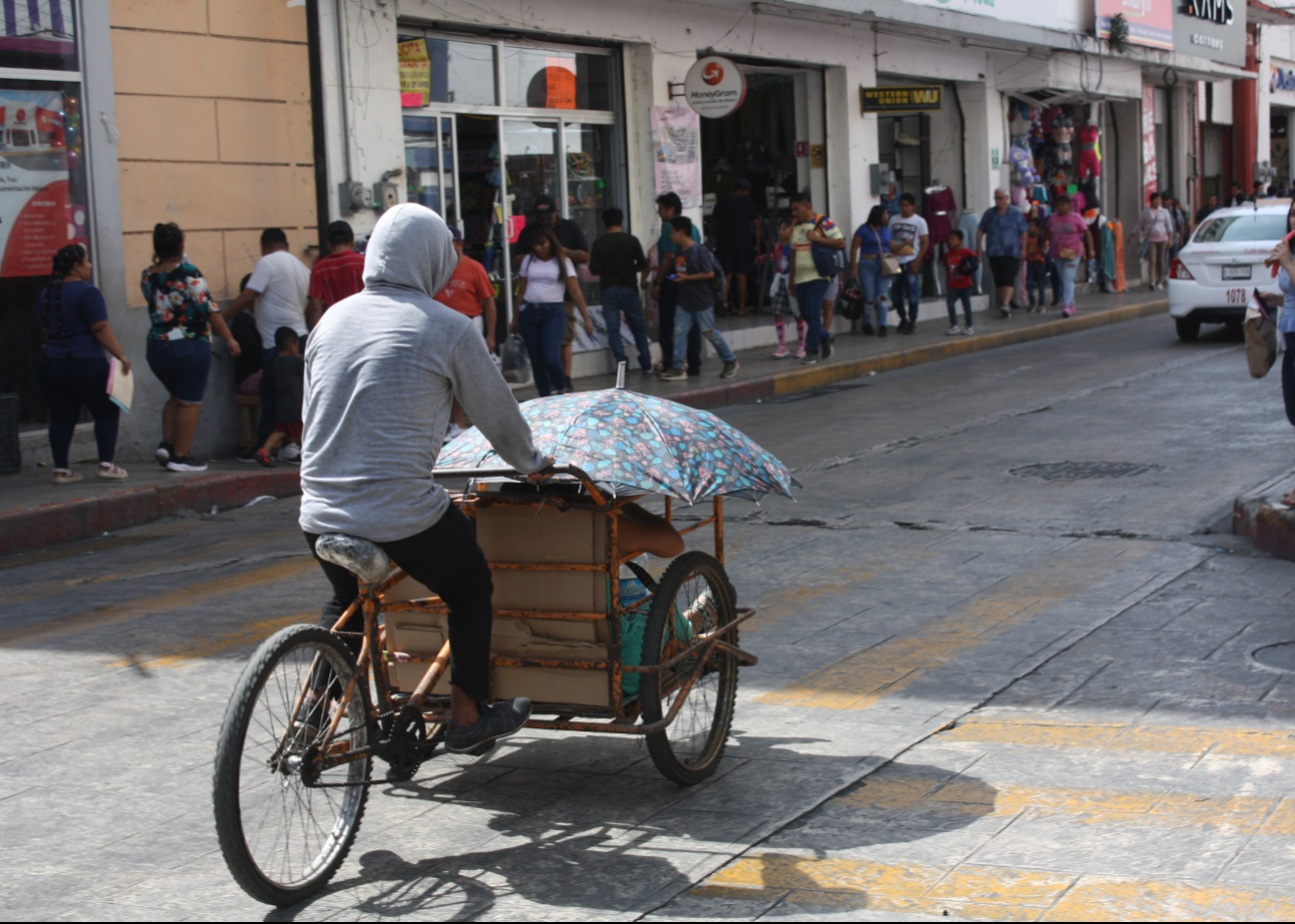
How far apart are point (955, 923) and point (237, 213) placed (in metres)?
10.7

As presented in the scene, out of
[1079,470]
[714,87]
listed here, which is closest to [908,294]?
[714,87]

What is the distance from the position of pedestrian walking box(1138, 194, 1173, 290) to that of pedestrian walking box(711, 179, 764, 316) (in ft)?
32.3

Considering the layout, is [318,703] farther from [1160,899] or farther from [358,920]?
[1160,899]

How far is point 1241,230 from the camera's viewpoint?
17781 millimetres

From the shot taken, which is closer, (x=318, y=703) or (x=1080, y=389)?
A: (x=318, y=703)

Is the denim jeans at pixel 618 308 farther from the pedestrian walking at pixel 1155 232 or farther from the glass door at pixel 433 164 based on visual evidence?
the pedestrian walking at pixel 1155 232

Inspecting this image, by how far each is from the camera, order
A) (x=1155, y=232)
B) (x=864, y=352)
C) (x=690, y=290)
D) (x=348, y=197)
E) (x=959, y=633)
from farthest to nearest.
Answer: (x=1155, y=232) < (x=864, y=352) < (x=690, y=290) < (x=348, y=197) < (x=959, y=633)

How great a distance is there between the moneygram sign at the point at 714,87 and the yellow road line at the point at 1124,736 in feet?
42.4

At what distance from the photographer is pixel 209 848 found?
162 inches

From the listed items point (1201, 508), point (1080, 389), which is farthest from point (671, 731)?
point (1080, 389)

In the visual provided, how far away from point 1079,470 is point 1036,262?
14419 mm

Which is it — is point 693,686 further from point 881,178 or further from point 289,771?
point 881,178

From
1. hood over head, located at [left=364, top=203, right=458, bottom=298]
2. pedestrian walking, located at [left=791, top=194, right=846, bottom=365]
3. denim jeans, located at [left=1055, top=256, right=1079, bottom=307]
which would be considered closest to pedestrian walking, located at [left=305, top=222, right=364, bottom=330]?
pedestrian walking, located at [left=791, top=194, right=846, bottom=365]

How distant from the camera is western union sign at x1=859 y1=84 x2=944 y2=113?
20.5 m
